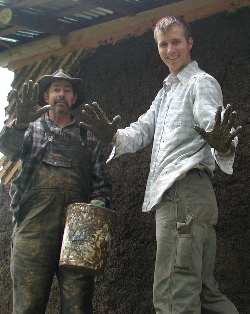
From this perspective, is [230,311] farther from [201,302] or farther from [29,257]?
[29,257]

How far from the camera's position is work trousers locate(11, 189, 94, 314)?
239 cm

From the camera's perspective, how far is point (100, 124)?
7.13 ft

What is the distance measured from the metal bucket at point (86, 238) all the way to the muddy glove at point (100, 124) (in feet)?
1.42

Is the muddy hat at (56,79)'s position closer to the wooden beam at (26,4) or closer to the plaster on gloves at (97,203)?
the wooden beam at (26,4)

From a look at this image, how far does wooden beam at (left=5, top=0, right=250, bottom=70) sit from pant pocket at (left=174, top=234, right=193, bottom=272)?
214cm

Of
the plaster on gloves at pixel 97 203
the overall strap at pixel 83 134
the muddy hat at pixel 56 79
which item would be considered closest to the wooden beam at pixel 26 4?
the muddy hat at pixel 56 79

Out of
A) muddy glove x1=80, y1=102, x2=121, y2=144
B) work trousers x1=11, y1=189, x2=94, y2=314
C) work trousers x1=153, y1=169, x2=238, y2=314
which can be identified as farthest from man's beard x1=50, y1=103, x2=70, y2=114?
work trousers x1=153, y1=169, x2=238, y2=314

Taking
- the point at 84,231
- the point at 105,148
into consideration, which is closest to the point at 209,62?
the point at 105,148

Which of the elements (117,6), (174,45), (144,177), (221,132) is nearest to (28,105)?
(174,45)

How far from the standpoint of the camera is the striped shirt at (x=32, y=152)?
254 centimetres

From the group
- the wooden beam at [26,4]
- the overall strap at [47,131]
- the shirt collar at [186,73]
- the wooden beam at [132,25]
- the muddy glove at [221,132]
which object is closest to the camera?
the muddy glove at [221,132]

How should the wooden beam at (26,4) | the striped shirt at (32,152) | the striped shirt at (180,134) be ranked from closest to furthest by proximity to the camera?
the striped shirt at (180,134)
the striped shirt at (32,152)
the wooden beam at (26,4)

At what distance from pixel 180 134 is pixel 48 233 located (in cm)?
99

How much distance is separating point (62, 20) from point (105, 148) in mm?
1301
